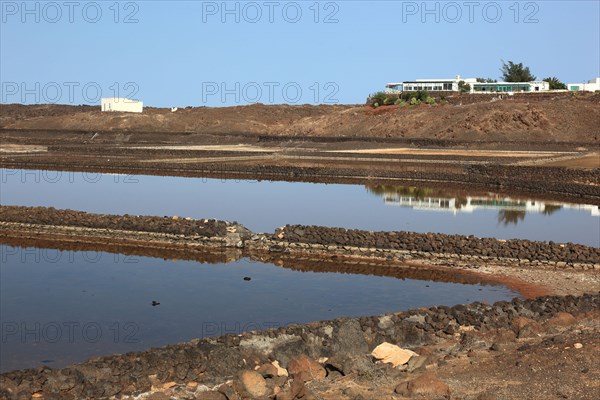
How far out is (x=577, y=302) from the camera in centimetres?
1272

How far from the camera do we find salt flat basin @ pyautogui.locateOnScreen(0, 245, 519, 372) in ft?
37.3

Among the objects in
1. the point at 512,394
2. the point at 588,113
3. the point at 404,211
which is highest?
the point at 588,113

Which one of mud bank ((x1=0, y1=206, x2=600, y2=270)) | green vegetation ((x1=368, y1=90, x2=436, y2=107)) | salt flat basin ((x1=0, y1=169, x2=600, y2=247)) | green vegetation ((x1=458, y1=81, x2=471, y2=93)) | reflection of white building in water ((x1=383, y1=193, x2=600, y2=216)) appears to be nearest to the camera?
mud bank ((x1=0, y1=206, x2=600, y2=270))

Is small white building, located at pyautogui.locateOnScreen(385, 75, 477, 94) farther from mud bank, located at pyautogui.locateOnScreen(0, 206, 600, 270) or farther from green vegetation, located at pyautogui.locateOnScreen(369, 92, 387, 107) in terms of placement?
mud bank, located at pyautogui.locateOnScreen(0, 206, 600, 270)

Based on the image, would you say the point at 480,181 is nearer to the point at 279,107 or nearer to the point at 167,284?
the point at 167,284

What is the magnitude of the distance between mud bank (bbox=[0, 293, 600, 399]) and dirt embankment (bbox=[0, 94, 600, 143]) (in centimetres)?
4787

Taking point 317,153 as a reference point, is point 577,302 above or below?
below

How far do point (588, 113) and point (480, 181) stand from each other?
31901 millimetres

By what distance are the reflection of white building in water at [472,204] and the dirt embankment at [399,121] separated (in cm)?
2987

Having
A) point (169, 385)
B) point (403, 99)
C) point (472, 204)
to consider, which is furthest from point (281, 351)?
point (403, 99)

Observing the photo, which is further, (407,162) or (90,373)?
(407,162)

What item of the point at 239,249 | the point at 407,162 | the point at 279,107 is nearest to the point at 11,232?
the point at 239,249

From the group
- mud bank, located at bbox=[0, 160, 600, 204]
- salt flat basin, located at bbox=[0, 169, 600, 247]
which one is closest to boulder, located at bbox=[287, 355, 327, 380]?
salt flat basin, located at bbox=[0, 169, 600, 247]

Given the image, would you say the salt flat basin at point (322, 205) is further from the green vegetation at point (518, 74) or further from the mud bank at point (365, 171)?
the green vegetation at point (518, 74)
